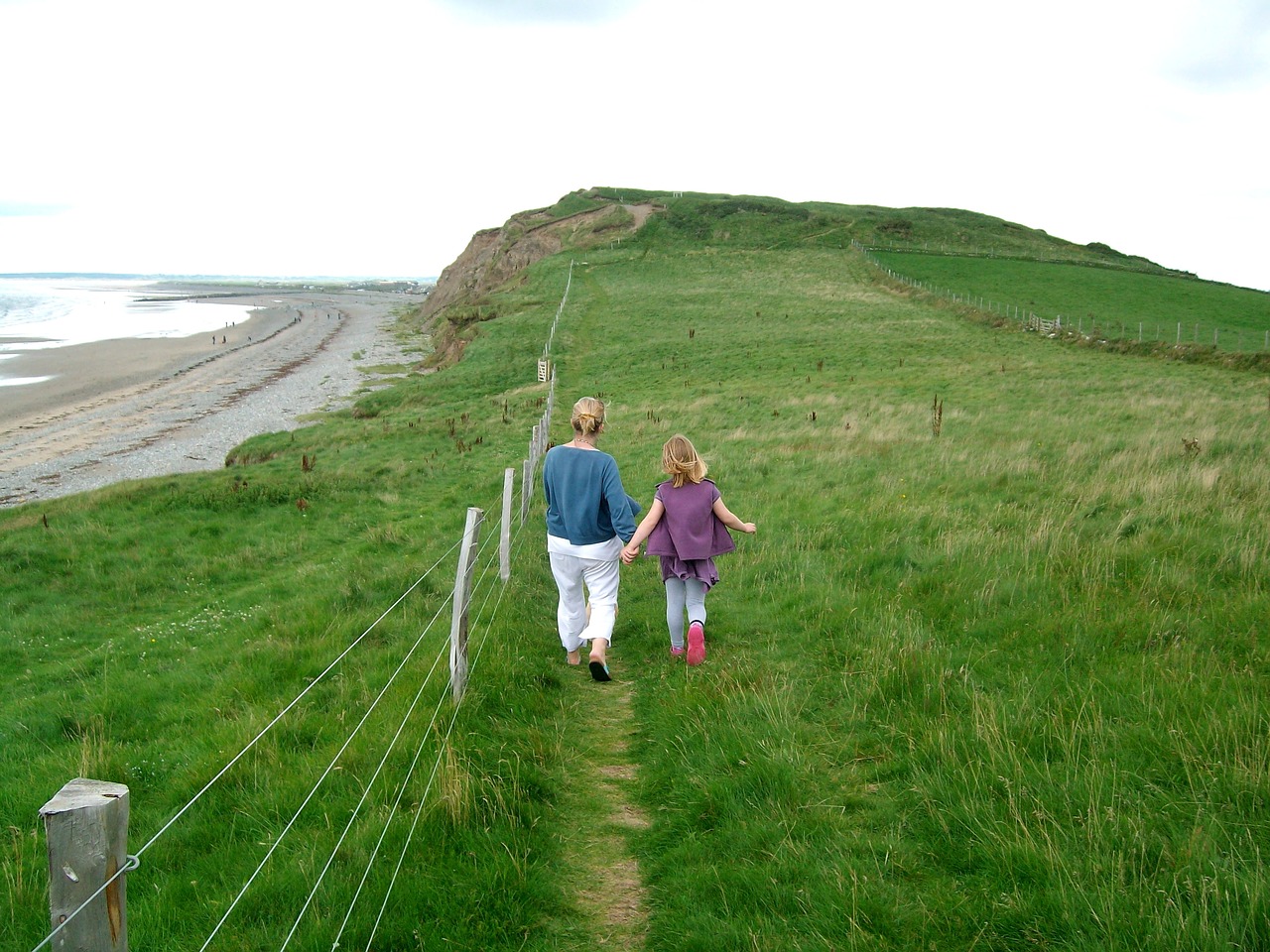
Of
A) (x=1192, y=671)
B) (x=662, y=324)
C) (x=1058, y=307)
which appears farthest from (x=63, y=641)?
(x=1058, y=307)

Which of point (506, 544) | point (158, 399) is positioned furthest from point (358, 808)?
point (158, 399)

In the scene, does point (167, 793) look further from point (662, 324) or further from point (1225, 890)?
point (662, 324)

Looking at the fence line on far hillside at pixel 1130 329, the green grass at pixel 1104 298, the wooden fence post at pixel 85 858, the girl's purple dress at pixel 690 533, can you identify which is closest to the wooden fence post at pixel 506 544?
the girl's purple dress at pixel 690 533

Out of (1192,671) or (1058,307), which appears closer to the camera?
→ (1192,671)

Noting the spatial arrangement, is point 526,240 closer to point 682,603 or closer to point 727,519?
point 682,603

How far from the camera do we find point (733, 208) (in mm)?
98938

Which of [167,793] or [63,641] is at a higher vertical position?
[167,793]

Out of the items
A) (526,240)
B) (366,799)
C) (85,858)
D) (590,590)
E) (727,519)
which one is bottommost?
(366,799)

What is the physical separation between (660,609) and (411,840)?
452 cm

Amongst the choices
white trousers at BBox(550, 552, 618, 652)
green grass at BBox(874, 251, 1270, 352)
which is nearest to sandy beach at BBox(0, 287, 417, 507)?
white trousers at BBox(550, 552, 618, 652)

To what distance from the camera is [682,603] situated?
23.7 feet

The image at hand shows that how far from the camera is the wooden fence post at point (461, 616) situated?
19.0 ft

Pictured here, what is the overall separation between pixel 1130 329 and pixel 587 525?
4390 cm

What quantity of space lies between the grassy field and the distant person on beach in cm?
47
